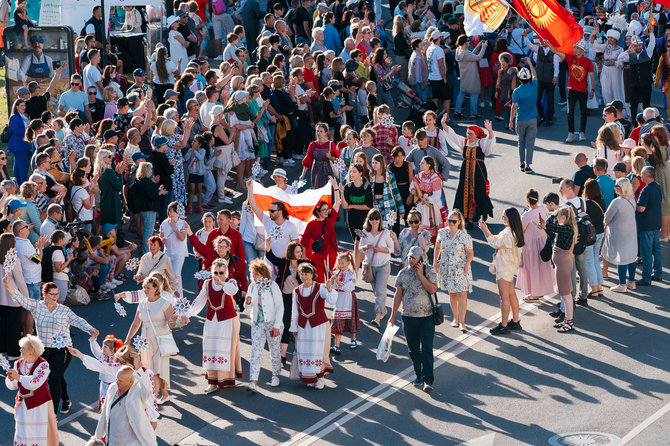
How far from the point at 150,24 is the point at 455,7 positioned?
Result: 7.46 metres

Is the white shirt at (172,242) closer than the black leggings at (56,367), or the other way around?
the black leggings at (56,367)

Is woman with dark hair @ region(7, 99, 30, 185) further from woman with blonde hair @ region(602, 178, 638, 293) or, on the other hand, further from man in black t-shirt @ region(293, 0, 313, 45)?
woman with blonde hair @ region(602, 178, 638, 293)

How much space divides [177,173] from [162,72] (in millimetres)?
4809

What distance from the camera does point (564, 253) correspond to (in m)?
15.4

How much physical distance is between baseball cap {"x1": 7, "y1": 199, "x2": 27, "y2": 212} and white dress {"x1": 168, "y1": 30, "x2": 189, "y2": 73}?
31.2 ft

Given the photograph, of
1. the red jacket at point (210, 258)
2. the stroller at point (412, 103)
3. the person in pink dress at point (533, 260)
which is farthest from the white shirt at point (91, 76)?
the person in pink dress at point (533, 260)

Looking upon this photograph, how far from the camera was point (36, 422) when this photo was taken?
11.9m

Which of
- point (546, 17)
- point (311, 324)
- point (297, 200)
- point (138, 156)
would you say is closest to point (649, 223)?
point (546, 17)

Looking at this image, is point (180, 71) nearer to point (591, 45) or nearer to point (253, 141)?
point (253, 141)

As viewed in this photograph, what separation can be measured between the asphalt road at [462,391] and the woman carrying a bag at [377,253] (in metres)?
0.42

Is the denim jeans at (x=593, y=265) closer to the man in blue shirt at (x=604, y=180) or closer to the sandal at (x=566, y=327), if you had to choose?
the man in blue shirt at (x=604, y=180)

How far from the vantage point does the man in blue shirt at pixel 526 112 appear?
21188 millimetres

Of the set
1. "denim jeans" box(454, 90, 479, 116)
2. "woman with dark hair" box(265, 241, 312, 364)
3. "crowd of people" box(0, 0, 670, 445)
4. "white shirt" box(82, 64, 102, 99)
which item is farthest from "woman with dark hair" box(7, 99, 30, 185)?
"denim jeans" box(454, 90, 479, 116)

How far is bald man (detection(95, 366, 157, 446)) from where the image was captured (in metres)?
11.1
